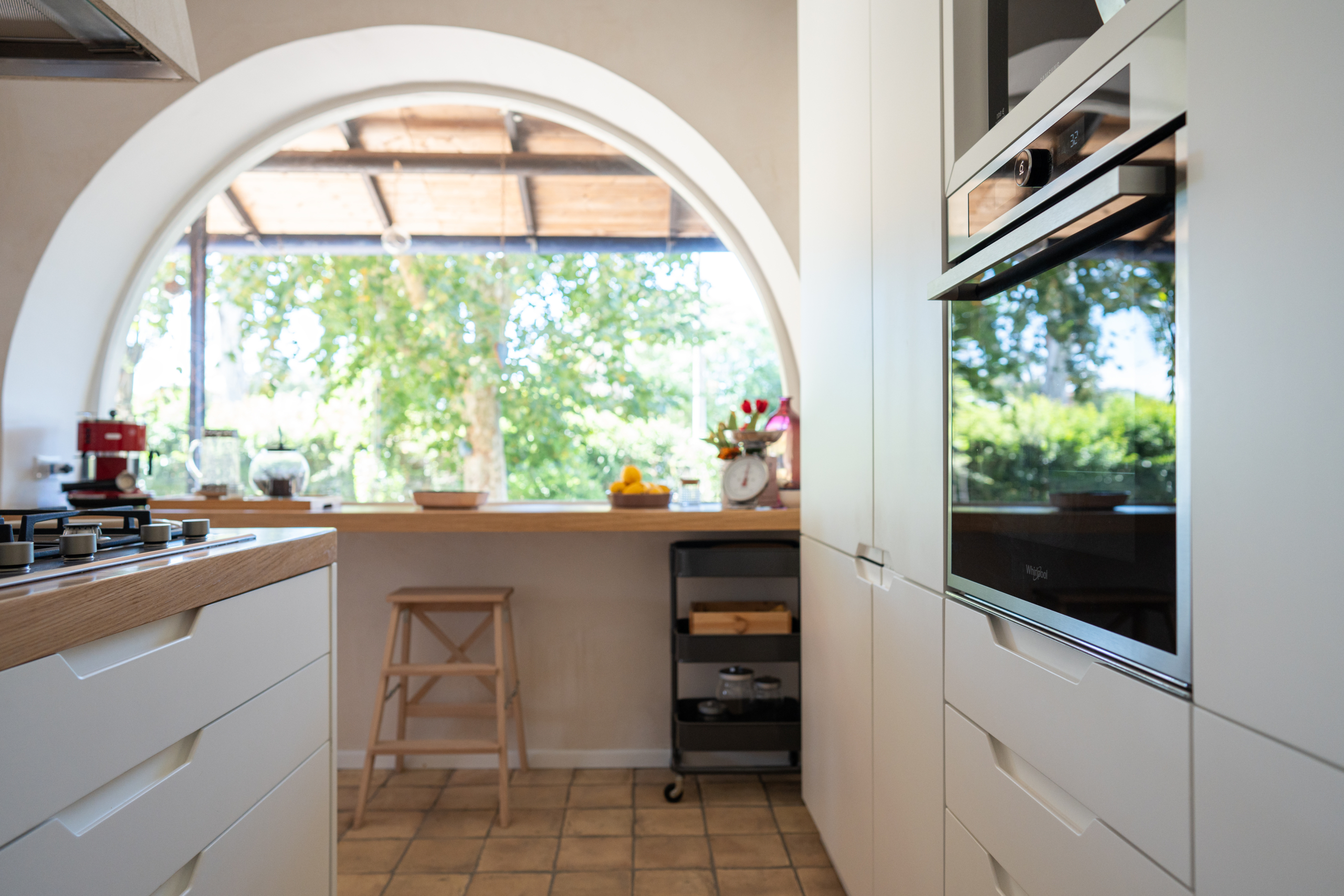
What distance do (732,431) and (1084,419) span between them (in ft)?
6.03

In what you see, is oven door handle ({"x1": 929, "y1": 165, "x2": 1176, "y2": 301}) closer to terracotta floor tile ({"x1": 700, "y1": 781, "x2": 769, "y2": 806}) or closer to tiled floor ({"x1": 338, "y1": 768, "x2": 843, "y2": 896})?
tiled floor ({"x1": 338, "y1": 768, "x2": 843, "y2": 896})

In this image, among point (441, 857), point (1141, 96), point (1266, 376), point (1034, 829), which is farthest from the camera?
point (441, 857)

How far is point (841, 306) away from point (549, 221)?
165cm

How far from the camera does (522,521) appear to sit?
248 centimetres

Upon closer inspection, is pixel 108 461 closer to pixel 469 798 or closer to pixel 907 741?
pixel 469 798

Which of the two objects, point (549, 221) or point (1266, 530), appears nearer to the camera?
point (1266, 530)

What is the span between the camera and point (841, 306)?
1.80 m

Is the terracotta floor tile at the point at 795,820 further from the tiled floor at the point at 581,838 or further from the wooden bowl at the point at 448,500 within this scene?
the wooden bowl at the point at 448,500

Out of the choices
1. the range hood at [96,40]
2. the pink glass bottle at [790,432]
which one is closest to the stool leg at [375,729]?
the pink glass bottle at [790,432]

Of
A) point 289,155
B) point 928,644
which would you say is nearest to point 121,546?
point 928,644

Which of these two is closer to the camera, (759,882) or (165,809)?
(165,809)

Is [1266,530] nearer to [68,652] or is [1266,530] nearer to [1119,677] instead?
[1119,677]

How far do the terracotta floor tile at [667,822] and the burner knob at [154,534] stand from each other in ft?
5.43

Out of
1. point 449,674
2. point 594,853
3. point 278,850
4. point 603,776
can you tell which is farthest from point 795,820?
point 278,850
